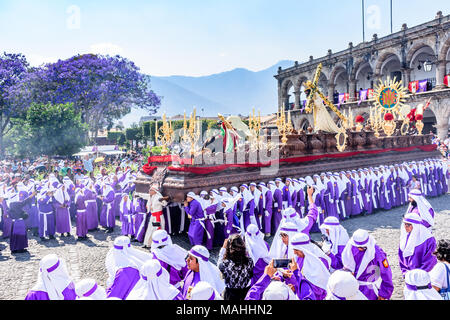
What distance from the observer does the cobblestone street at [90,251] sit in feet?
19.9

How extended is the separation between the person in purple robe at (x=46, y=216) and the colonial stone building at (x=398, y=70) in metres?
19.5

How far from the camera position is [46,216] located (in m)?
8.86

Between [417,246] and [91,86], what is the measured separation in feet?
92.0

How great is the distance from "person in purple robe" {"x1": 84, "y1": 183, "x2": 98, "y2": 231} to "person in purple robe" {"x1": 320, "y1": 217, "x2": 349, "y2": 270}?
658 centimetres

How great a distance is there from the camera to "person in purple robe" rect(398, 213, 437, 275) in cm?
478

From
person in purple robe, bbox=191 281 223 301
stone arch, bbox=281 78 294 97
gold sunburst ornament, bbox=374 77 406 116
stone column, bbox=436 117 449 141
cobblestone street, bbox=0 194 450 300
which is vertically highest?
stone arch, bbox=281 78 294 97

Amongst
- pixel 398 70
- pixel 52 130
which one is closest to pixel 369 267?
pixel 52 130

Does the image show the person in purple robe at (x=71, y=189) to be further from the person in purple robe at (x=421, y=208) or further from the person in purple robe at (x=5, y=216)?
the person in purple robe at (x=421, y=208)

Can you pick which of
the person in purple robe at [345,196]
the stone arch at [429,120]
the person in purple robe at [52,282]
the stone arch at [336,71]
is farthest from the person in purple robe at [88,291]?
the stone arch at [336,71]

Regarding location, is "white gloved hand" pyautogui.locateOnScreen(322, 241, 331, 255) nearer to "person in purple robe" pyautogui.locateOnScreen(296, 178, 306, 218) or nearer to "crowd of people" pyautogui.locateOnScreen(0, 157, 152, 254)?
"person in purple robe" pyautogui.locateOnScreen(296, 178, 306, 218)

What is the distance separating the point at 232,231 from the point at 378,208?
620 cm

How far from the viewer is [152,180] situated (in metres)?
8.57

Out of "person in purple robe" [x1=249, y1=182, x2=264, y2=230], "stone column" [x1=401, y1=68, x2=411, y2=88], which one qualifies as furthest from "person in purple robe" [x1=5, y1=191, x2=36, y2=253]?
"stone column" [x1=401, y1=68, x2=411, y2=88]
